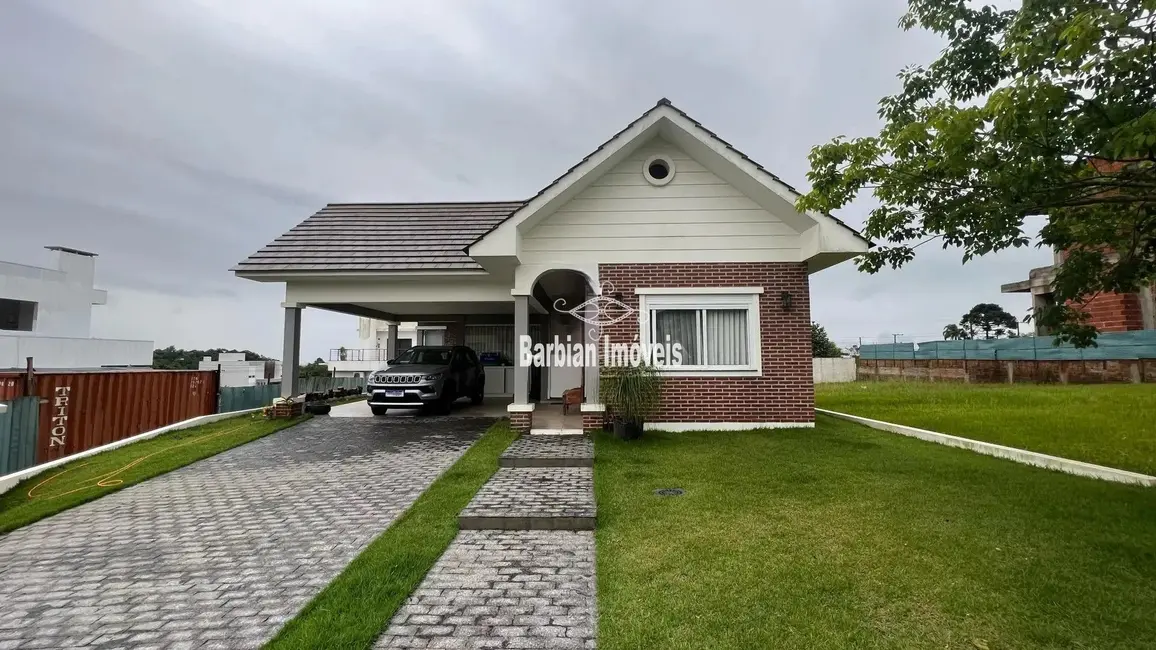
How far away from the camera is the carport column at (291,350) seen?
36.9 feet

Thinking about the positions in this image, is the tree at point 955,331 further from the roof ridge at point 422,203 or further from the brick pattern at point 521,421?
the brick pattern at point 521,421

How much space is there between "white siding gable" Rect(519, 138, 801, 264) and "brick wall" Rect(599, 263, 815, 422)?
30cm

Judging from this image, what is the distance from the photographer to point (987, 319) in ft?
177

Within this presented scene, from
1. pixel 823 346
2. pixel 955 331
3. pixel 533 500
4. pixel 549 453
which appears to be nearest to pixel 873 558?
pixel 533 500

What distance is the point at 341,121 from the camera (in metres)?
14.3

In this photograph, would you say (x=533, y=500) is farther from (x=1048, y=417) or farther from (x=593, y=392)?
(x=1048, y=417)

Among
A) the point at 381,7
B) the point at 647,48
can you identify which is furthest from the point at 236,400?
the point at 647,48

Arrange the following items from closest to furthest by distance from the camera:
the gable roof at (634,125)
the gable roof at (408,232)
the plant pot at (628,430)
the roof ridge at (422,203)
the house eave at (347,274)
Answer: the plant pot at (628,430) < the gable roof at (634,125) < the gable roof at (408,232) < the house eave at (347,274) < the roof ridge at (422,203)

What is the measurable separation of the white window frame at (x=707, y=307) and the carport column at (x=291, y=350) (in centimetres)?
802

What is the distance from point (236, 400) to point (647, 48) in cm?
1406

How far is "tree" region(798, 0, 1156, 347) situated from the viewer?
3.79 meters

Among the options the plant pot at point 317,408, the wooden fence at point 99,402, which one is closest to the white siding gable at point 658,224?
the plant pot at point 317,408

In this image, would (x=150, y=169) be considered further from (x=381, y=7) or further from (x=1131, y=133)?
(x=1131, y=133)

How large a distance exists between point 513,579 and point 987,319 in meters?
68.4
